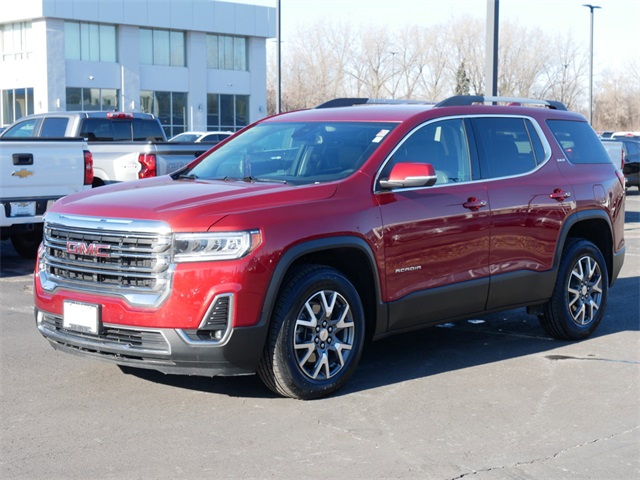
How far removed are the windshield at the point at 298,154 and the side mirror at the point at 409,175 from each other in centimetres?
25

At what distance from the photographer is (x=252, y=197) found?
5910 millimetres

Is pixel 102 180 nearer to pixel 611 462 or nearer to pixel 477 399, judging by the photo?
pixel 477 399

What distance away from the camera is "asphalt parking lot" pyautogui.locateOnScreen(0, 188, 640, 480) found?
193 inches

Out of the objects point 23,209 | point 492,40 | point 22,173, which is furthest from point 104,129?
point 492,40

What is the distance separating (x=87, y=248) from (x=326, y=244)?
1.46 metres

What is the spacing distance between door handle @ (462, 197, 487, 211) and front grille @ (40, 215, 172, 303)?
7.70 ft

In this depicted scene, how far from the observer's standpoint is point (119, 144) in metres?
13.8

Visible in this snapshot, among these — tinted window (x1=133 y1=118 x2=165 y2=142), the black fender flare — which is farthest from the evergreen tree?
the black fender flare

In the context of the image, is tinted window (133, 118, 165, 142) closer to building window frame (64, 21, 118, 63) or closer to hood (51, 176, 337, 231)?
hood (51, 176, 337, 231)

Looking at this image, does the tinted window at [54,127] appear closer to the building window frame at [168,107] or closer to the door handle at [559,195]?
the door handle at [559,195]

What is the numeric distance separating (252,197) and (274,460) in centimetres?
170

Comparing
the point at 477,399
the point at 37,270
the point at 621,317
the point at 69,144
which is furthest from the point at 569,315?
the point at 69,144

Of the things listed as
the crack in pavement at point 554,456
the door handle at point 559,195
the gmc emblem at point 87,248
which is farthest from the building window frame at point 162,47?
the crack in pavement at point 554,456

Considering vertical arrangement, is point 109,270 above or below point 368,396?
above
